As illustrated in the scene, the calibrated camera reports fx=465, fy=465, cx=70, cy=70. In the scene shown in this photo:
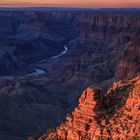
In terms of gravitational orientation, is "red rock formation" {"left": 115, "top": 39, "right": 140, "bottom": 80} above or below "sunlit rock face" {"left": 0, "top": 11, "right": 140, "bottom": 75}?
above

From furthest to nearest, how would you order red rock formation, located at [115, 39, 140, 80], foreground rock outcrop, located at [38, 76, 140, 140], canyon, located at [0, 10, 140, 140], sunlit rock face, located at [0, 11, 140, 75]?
sunlit rock face, located at [0, 11, 140, 75] < red rock formation, located at [115, 39, 140, 80] < canyon, located at [0, 10, 140, 140] < foreground rock outcrop, located at [38, 76, 140, 140]

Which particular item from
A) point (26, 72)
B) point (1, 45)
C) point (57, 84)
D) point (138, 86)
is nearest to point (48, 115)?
point (57, 84)

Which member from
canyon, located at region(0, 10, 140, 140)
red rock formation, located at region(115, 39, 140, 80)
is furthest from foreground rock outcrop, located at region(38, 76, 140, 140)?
red rock formation, located at region(115, 39, 140, 80)

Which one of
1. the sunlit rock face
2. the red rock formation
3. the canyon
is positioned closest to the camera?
the canyon

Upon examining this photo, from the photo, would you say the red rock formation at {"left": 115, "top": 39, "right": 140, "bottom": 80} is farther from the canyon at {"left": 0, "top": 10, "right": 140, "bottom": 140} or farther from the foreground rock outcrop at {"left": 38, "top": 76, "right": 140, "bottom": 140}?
the foreground rock outcrop at {"left": 38, "top": 76, "right": 140, "bottom": 140}

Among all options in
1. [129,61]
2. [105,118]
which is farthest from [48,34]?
[105,118]

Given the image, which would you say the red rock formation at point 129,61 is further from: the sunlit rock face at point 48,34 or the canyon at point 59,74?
the sunlit rock face at point 48,34

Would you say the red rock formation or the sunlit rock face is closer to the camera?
the red rock formation

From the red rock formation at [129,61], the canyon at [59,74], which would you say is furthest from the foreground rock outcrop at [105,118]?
the red rock formation at [129,61]
